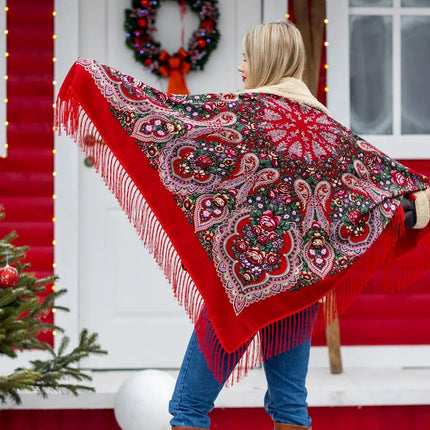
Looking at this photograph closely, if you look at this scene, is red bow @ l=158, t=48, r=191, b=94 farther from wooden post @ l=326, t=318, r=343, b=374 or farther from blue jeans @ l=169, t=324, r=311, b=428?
blue jeans @ l=169, t=324, r=311, b=428

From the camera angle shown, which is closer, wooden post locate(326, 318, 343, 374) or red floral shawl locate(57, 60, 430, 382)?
red floral shawl locate(57, 60, 430, 382)

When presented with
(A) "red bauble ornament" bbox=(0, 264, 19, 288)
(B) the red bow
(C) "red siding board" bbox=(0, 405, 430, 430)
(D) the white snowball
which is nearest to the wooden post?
(C) "red siding board" bbox=(0, 405, 430, 430)

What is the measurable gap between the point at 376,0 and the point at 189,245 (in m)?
2.62

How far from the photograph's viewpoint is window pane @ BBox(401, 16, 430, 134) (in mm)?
4648

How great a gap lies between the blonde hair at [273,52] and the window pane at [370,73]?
209cm

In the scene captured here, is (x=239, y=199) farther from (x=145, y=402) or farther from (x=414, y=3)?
(x=414, y=3)

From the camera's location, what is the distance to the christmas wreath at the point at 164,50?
4.45 m

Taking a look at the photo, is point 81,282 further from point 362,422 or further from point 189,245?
point 189,245

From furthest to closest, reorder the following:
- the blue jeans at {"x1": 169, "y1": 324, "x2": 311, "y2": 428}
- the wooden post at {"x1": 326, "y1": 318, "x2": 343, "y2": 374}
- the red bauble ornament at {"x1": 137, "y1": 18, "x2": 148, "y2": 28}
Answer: the red bauble ornament at {"x1": 137, "y1": 18, "x2": 148, "y2": 28}
the wooden post at {"x1": 326, "y1": 318, "x2": 343, "y2": 374}
the blue jeans at {"x1": 169, "y1": 324, "x2": 311, "y2": 428}

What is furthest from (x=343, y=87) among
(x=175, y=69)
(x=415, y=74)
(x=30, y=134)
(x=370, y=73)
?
(x=30, y=134)

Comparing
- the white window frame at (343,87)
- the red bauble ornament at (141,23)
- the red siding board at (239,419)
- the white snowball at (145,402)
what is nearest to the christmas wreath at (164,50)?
the red bauble ornament at (141,23)

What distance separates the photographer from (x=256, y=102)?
2.55 meters

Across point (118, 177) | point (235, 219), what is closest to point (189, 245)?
point (235, 219)

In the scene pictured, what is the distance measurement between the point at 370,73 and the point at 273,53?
220 centimetres
